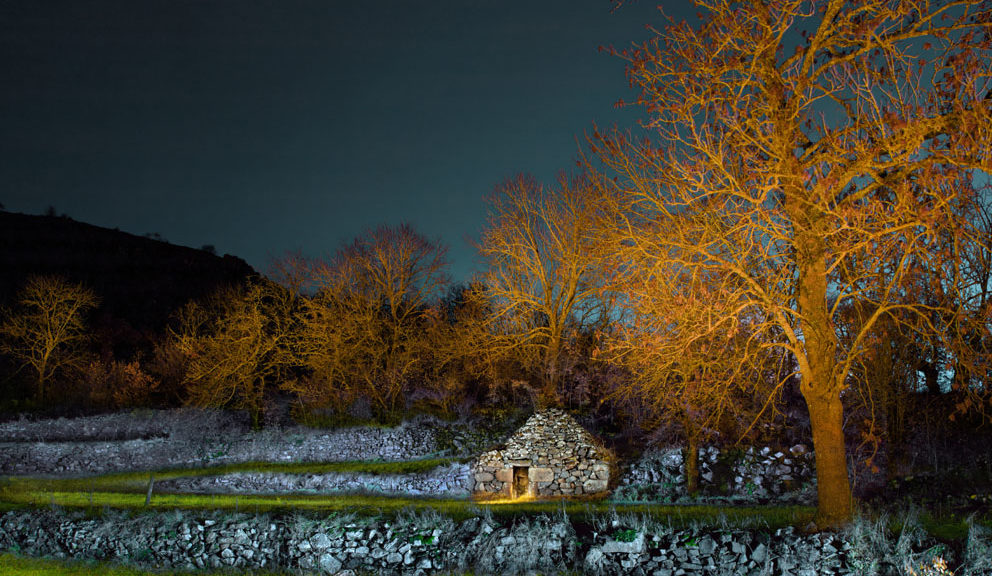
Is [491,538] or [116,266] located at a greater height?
[116,266]

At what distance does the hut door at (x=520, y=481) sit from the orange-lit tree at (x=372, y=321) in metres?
10.5

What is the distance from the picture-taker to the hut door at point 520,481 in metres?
19.5

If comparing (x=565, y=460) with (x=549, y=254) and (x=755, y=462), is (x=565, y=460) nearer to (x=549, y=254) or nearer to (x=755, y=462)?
(x=755, y=462)

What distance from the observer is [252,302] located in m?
32.4

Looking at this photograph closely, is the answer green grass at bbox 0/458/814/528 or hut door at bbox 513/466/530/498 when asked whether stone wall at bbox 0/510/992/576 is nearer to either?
green grass at bbox 0/458/814/528

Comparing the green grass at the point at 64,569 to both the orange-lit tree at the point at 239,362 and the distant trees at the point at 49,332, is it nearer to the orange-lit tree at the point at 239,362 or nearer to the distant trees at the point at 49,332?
the orange-lit tree at the point at 239,362

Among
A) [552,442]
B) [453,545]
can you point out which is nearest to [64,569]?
[453,545]

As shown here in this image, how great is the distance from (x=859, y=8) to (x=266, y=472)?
883 inches

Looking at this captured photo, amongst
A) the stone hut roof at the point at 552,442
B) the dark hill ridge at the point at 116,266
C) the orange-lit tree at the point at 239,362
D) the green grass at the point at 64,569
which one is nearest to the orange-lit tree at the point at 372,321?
the orange-lit tree at the point at 239,362

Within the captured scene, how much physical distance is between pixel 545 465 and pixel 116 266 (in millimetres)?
78539

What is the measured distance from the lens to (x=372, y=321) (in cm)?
2978

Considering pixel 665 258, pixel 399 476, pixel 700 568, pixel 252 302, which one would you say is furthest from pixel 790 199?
pixel 252 302

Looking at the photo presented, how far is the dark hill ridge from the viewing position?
2579 inches

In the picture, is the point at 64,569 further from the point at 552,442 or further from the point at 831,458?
the point at 831,458
